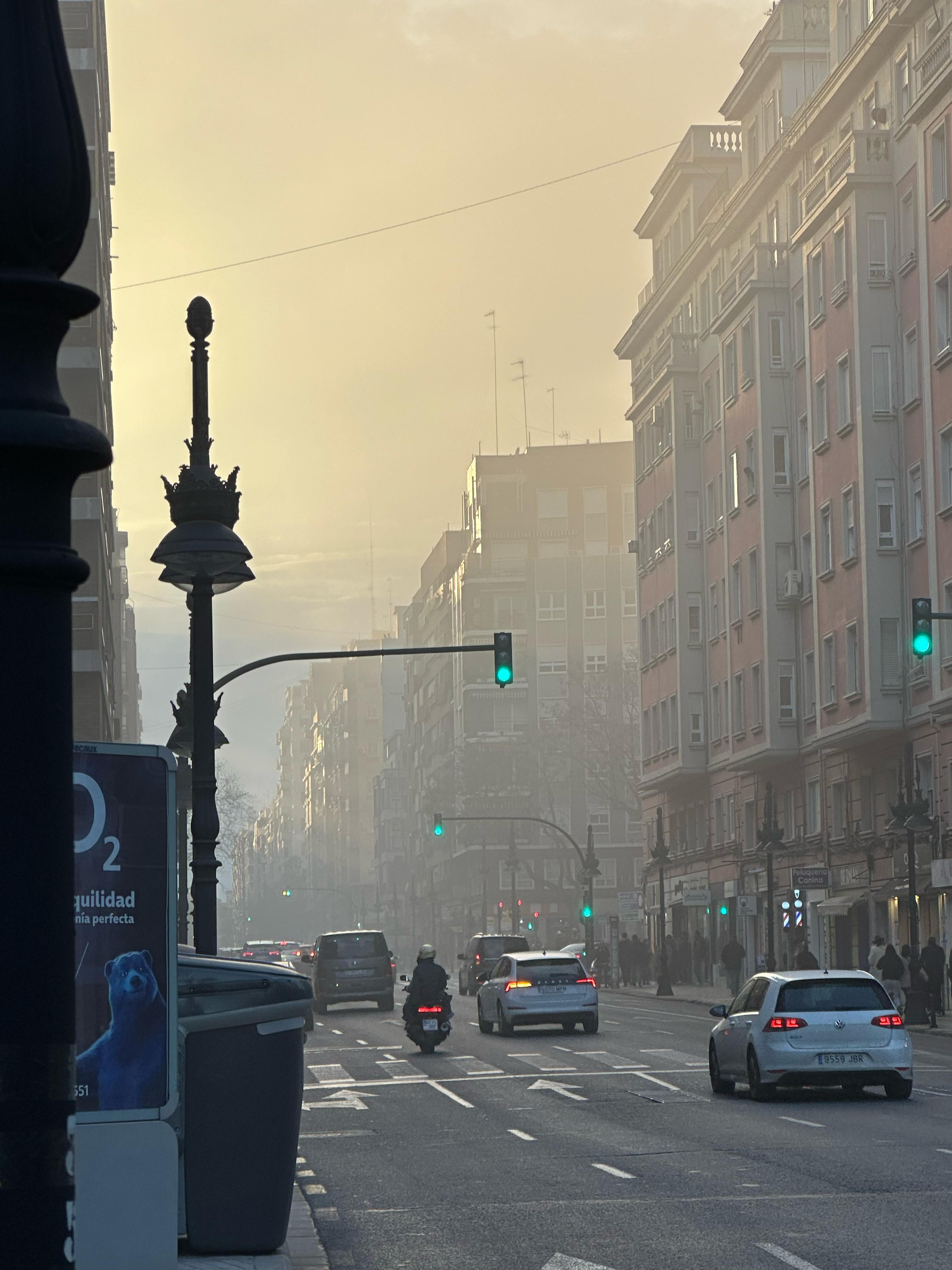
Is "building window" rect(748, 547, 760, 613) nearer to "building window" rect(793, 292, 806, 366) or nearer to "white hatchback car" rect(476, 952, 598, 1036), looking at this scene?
"building window" rect(793, 292, 806, 366)

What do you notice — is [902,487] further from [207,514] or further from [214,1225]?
[214,1225]

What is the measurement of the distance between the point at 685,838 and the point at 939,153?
1400 inches

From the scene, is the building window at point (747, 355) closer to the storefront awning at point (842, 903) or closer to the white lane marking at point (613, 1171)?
the storefront awning at point (842, 903)

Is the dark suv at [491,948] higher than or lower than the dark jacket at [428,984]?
lower

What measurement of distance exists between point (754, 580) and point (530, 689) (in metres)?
72.2

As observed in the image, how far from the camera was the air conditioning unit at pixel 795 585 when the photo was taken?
207ft

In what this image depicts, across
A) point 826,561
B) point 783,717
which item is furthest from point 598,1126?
point 783,717

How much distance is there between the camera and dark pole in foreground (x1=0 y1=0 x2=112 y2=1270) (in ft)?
9.59

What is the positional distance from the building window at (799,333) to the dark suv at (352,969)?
2205cm

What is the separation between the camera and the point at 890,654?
54094mm

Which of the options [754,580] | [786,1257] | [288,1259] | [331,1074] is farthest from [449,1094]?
[754,580]

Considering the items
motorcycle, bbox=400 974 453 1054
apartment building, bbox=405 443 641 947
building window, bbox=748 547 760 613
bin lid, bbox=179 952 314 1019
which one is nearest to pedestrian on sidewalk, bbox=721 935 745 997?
building window, bbox=748 547 760 613

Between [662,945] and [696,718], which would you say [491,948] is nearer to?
[662,945]

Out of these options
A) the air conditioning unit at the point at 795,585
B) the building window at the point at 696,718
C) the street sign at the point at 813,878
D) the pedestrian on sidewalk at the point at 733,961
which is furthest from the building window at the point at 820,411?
the building window at the point at 696,718
